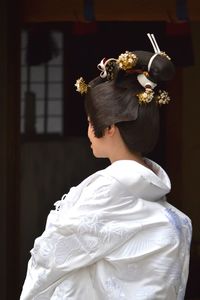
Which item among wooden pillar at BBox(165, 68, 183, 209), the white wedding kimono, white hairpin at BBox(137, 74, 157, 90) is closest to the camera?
the white wedding kimono

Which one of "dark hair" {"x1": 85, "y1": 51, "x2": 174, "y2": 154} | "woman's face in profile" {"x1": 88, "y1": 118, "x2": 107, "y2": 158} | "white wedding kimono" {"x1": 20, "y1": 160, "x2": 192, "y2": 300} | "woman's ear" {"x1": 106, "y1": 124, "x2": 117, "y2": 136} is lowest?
"white wedding kimono" {"x1": 20, "y1": 160, "x2": 192, "y2": 300}

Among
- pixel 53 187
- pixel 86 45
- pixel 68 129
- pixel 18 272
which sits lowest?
pixel 18 272

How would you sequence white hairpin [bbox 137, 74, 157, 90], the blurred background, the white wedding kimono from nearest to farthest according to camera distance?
1. the white wedding kimono
2. white hairpin [bbox 137, 74, 157, 90]
3. the blurred background

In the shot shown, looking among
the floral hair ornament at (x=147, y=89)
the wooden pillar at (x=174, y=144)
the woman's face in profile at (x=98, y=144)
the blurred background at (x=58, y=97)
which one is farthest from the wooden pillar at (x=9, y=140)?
the floral hair ornament at (x=147, y=89)

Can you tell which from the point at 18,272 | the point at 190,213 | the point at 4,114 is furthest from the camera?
the point at 190,213

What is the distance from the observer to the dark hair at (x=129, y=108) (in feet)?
10.5

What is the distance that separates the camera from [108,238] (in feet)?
10.3

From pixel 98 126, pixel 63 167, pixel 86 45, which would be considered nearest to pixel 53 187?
pixel 63 167

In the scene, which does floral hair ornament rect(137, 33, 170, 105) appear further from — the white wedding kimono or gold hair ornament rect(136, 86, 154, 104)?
the white wedding kimono

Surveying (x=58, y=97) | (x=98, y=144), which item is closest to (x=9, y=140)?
(x=58, y=97)

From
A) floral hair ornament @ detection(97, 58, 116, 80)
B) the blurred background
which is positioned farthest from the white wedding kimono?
the blurred background

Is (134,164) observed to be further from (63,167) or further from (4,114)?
(63,167)

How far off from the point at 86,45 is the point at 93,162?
969 millimetres

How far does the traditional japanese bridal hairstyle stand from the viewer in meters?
3.21
